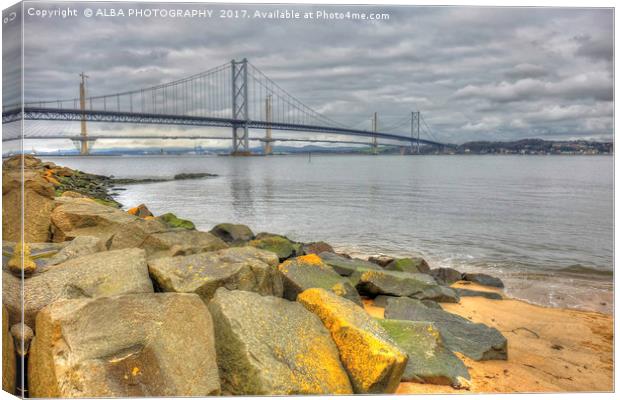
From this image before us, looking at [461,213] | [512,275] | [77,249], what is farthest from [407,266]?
[461,213]

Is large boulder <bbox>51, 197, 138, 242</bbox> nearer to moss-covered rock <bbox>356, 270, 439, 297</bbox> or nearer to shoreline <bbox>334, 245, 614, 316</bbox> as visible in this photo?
moss-covered rock <bbox>356, 270, 439, 297</bbox>

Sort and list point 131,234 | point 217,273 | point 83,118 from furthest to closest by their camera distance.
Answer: point 83,118 < point 131,234 < point 217,273

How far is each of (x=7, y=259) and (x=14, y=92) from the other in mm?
923

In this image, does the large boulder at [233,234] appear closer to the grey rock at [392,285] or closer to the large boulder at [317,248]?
the large boulder at [317,248]

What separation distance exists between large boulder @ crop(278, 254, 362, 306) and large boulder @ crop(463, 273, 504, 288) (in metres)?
2.73

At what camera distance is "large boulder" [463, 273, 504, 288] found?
5.86 m

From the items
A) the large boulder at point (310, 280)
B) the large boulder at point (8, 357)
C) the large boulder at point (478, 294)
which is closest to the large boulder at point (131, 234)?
the large boulder at point (310, 280)

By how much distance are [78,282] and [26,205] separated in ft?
5.22

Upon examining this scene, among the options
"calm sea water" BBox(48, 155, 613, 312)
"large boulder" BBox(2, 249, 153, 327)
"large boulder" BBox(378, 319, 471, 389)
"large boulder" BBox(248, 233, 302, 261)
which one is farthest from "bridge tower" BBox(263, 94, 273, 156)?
"large boulder" BBox(378, 319, 471, 389)

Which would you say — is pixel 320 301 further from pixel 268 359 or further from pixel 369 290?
pixel 369 290

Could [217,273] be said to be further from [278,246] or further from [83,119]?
[83,119]

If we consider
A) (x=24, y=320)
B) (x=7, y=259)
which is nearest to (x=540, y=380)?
(x=24, y=320)

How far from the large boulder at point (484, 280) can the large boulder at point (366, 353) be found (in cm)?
368

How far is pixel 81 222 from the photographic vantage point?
4492 millimetres
